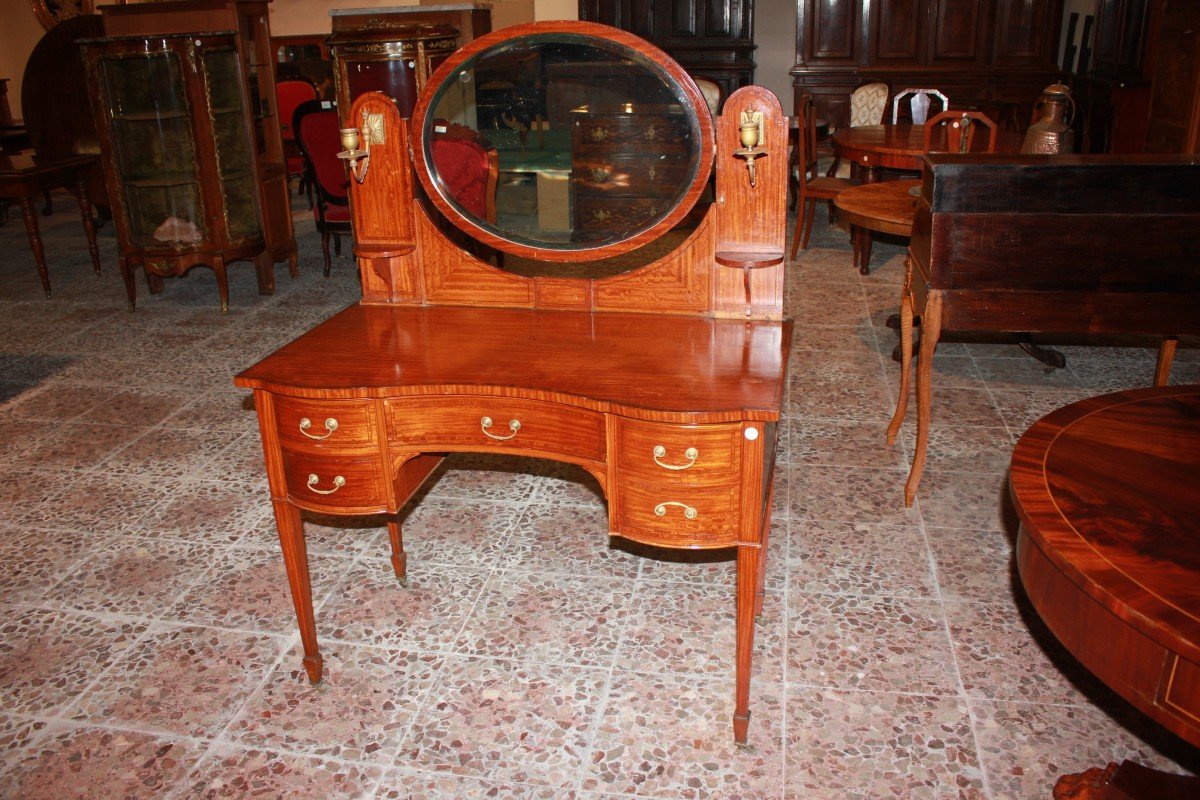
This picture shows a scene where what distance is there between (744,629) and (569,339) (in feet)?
2.54

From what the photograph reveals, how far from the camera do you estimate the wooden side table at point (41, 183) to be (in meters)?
5.82

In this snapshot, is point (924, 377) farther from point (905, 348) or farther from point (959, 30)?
point (959, 30)

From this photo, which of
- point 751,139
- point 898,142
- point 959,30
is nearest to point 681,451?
point 751,139

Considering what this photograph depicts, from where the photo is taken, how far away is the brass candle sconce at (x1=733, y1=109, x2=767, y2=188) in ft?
6.99

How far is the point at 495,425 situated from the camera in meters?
2.12

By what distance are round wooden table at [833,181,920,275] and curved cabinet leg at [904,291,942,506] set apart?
0.94 meters

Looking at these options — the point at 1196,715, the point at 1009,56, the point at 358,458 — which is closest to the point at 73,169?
the point at 358,458

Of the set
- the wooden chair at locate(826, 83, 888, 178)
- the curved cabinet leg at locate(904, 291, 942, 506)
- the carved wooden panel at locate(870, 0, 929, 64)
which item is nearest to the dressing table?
the curved cabinet leg at locate(904, 291, 942, 506)

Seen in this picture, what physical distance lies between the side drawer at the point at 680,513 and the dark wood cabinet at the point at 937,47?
26.6 feet

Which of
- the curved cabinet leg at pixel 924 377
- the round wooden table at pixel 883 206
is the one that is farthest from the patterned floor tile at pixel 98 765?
the round wooden table at pixel 883 206

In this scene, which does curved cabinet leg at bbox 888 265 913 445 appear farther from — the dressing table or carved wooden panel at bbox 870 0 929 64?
carved wooden panel at bbox 870 0 929 64

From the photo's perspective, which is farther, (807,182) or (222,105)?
(807,182)

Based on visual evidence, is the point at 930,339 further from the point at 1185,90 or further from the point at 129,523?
the point at 1185,90

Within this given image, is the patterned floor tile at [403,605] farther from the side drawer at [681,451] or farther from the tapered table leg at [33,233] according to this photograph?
the tapered table leg at [33,233]
